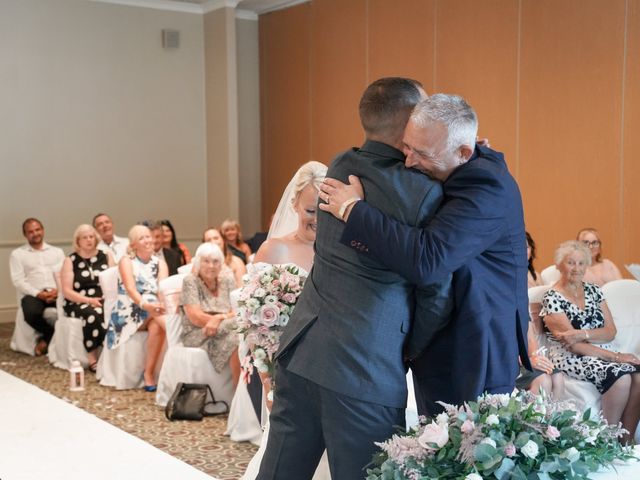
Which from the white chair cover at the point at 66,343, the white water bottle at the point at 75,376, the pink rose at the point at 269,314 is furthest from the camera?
the white chair cover at the point at 66,343

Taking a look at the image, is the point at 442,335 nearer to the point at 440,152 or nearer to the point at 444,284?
the point at 444,284

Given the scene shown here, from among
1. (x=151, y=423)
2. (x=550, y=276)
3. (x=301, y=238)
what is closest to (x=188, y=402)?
(x=151, y=423)

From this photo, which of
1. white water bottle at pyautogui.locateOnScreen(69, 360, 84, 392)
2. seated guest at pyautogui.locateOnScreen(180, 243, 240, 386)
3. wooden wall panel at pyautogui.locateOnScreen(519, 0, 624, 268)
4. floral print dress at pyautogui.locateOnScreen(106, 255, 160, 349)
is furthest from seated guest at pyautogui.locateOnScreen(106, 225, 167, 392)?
wooden wall panel at pyautogui.locateOnScreen(519, 0, 624, 268)

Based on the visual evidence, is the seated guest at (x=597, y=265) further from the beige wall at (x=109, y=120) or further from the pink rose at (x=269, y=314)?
the beige wall at (x=109, y=120)

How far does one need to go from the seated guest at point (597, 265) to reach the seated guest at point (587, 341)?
1.44 metres

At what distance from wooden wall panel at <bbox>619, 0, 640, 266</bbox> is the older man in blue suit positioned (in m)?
5.68

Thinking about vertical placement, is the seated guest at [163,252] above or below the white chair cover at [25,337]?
above

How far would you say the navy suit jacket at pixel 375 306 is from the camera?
221 cm

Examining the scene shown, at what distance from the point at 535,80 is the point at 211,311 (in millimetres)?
4011

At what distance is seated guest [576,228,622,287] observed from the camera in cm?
710

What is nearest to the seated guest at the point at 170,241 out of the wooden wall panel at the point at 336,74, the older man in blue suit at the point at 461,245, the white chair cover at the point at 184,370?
the white chair cover at the point at 184,370

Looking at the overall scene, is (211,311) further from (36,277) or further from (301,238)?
(36,277)

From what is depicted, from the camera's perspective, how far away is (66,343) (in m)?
8.26

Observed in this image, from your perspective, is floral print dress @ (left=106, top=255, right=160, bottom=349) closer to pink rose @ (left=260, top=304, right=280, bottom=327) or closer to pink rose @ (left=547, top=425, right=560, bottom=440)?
pink rose @ (left=260, top=304, right=280, bottom=327)
